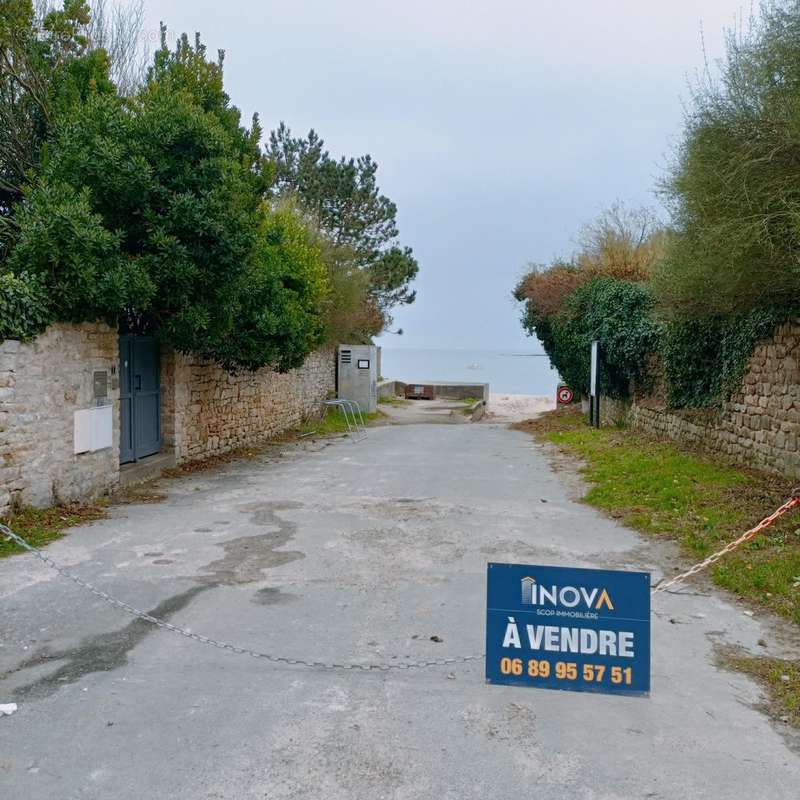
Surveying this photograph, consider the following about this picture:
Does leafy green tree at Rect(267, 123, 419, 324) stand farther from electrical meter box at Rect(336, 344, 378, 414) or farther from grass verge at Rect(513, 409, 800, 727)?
grass verge at Rect(513, 409, 800, 727)

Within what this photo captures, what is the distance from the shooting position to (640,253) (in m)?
23.8

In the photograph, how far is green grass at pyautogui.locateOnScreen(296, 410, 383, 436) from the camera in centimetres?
2075

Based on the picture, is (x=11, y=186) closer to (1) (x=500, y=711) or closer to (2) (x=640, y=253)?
(1) (x=500, y=711)

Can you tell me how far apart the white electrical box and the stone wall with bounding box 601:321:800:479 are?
910 cm

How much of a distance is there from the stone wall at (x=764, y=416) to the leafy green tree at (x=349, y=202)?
23.4 meters

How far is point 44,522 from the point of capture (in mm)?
8430

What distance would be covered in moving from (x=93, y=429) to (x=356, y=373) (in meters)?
17.3

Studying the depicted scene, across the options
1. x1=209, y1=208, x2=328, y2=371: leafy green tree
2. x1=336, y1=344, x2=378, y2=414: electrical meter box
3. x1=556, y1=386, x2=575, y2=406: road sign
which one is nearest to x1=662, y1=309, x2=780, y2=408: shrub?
x1=209, y1=208, x2=328, y2=371: leafy green tree

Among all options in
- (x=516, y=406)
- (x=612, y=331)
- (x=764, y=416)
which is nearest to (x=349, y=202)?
(x=516, y=406)

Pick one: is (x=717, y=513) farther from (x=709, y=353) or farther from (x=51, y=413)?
(x=51, y=413)

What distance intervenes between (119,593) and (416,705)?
10.1ft

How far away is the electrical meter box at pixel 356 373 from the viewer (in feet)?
88.2

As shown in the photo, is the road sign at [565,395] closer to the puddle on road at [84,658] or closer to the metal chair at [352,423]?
the metal chair at [352,423]

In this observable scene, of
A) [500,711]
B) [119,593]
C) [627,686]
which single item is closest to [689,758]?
[627,686]
